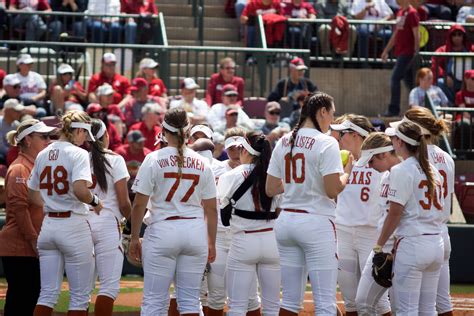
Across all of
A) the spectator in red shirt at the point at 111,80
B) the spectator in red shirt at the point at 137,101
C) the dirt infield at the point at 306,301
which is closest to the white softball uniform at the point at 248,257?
the dirt infield at the point at 306,301

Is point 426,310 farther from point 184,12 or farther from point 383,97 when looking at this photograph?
point 184,12

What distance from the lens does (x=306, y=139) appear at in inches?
342

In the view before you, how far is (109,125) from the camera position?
15641 mm

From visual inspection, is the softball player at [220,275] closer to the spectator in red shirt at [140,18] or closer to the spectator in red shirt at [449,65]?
the spectator in red shirt at [449,65]

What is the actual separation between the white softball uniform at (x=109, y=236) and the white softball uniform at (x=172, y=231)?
94 cm

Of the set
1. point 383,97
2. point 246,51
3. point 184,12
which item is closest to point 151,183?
point 246,51

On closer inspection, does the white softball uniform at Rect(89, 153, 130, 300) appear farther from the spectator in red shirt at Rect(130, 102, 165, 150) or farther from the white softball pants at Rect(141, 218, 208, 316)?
the spectator in red shirt at Rect(130, 102, 165, 150)

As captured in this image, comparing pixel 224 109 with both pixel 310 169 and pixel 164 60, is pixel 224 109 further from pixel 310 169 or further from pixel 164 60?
pixel 310 169

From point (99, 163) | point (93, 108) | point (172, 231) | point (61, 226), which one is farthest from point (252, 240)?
point (93, 108)

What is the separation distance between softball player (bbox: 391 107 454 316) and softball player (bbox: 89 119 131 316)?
231cm

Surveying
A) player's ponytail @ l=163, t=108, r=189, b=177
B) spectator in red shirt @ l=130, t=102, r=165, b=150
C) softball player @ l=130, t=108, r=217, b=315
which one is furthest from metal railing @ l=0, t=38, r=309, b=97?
softball player @ l=130, t=108, r=217, b=315

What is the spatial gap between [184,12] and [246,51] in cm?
314

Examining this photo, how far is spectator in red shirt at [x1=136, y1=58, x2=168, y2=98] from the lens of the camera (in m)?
17.0

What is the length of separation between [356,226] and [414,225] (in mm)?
1076
